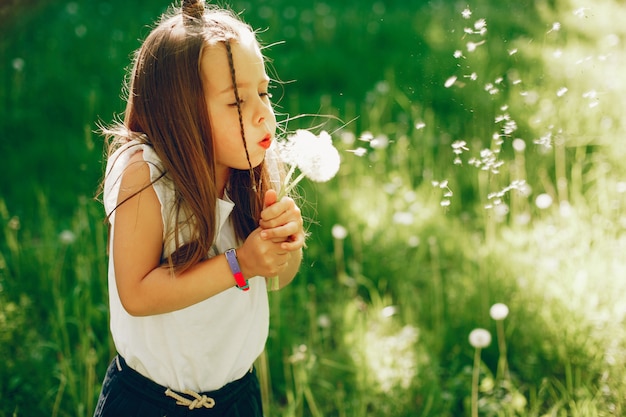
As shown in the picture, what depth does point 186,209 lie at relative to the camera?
4.12ft

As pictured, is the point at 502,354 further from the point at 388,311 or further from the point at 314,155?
the point at 314,155

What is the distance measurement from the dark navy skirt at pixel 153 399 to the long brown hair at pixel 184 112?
0.30 m

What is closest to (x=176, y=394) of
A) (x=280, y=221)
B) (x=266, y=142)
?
(x=280, y=221)

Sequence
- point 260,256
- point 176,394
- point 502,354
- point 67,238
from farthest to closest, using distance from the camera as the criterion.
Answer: point 67,238, point 502,354, point 176,394, point 260,256

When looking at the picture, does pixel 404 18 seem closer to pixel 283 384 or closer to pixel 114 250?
pixel 283 384

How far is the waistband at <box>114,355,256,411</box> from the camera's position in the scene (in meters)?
1.34

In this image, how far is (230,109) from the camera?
1210 millimetres

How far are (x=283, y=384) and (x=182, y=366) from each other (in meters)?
0.84

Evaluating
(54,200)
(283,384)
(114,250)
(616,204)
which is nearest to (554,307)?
(616,204)

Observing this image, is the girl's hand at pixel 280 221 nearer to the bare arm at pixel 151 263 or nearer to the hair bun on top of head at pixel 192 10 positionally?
the bare arm at pixel 151 263

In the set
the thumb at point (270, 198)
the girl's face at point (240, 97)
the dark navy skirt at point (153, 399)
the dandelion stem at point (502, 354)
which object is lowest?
the dandelion stem at point (502, 354)

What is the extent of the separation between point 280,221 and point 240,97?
0.78 feet

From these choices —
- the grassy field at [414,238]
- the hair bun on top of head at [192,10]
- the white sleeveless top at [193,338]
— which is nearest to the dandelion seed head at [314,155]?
the grassy field at [414,238]

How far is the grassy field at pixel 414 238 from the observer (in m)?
1.95
